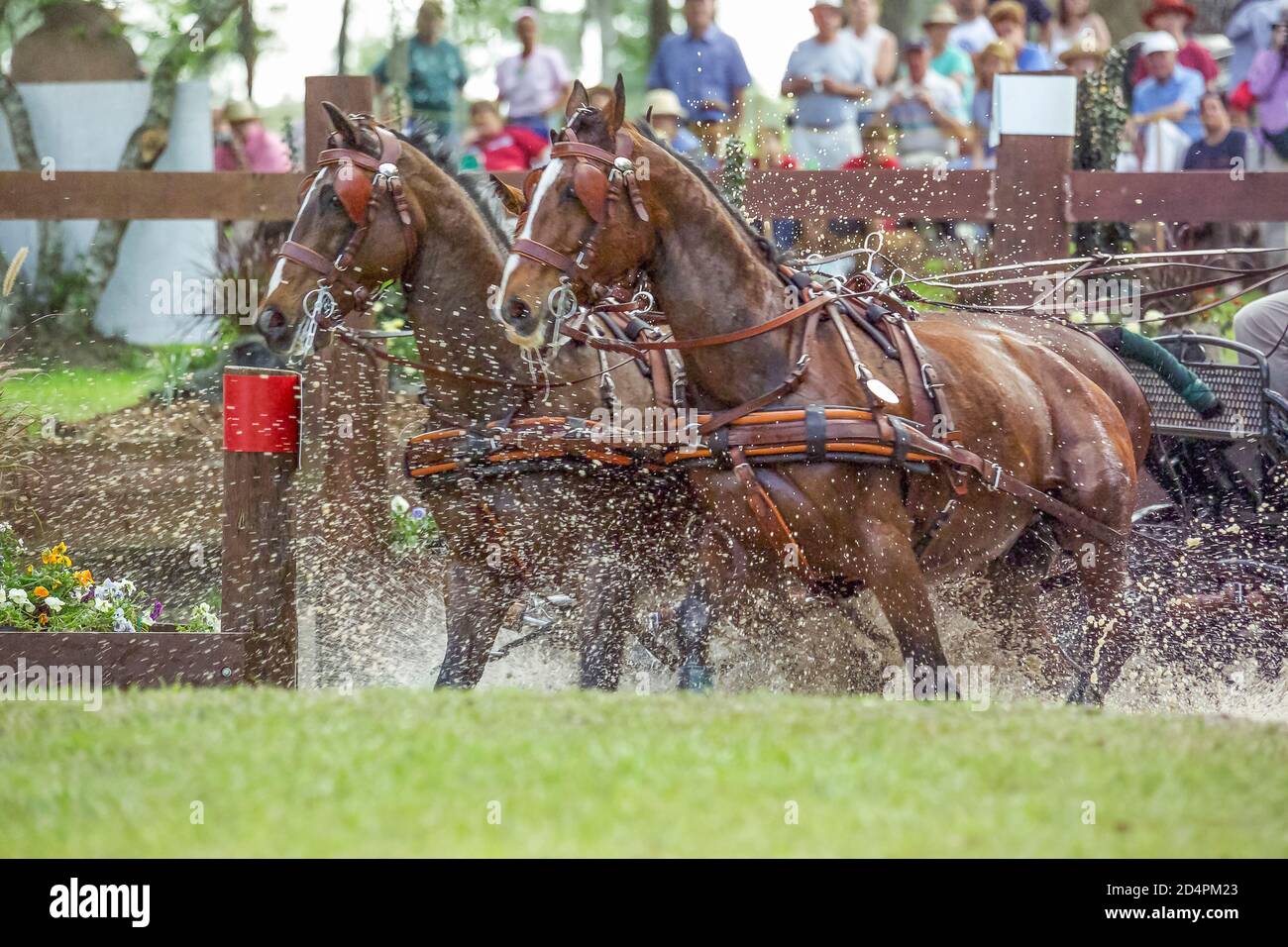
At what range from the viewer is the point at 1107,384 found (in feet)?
20.5

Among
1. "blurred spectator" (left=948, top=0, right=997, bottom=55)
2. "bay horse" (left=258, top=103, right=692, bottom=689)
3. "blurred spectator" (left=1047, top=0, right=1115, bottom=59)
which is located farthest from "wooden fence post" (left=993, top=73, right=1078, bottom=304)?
"blurred spectator" (left=1047, top=0, right=1115, bottom=59)

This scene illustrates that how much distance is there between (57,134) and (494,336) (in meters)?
9.27

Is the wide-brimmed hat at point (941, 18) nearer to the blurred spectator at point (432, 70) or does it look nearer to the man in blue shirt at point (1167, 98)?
the man in blue shirt at point (1167, 98)

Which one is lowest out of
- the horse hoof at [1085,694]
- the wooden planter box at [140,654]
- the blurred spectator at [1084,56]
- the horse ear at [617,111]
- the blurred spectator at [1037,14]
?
the horse hoof at [1085,694]

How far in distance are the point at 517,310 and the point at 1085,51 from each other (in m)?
7.71

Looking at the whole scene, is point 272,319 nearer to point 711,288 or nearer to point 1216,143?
point 711,288

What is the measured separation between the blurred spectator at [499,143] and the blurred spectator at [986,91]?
3.02 meters

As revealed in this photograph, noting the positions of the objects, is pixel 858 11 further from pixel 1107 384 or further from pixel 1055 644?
pixel 1055 644

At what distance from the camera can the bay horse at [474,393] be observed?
543cm

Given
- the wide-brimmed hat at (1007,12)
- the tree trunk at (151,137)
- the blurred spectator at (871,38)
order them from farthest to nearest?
1. the tree trunk at (151,137)
2. the wide-brimmed hat at (1007,12)
3. the blurred spectator at (871,38)

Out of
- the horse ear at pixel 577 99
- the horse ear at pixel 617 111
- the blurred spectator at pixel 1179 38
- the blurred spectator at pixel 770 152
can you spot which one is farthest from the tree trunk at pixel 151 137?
the horse ear at pixel 617 111

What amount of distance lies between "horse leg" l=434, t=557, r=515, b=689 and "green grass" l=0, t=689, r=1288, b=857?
2.87 feet

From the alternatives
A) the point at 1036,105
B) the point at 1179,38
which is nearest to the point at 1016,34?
the point at 1179,38
